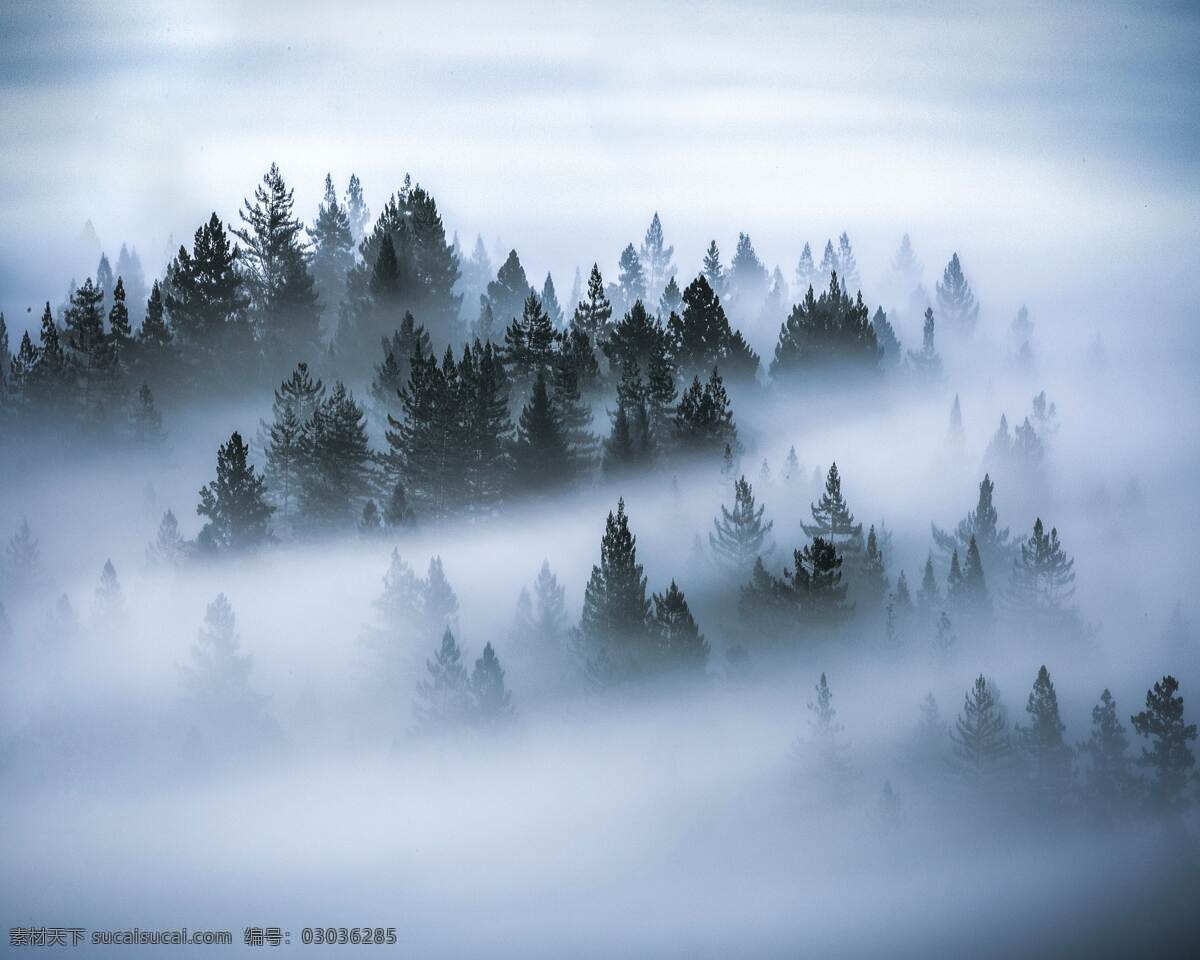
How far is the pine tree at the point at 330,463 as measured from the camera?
72.1 meters

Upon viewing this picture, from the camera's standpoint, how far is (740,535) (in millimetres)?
76688

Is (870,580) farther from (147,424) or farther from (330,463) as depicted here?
(147,424)

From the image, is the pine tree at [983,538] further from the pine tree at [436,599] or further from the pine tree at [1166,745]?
the pine tree at [436,599]

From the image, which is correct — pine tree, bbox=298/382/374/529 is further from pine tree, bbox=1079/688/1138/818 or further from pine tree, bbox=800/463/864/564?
pine tree, bbox=1079/688/1138/818

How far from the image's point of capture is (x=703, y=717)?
7375 centimetres

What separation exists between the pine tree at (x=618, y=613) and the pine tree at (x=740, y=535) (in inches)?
373

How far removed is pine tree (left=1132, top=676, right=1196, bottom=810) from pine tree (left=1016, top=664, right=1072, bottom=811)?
467cm

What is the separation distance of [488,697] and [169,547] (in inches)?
743

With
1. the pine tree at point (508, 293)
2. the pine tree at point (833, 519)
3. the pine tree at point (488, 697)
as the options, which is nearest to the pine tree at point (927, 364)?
the pine tree at point (508, 293)

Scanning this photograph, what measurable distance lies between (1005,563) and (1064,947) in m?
28.0

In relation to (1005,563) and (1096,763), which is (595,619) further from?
(1005,563)

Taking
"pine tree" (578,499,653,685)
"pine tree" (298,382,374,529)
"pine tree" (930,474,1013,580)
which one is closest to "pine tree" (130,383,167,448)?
"pine tree" (298,382,374,529)

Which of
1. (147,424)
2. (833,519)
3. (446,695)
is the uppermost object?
(147,424)

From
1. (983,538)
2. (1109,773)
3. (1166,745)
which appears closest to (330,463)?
(983,538)
